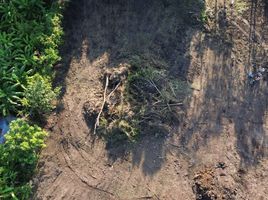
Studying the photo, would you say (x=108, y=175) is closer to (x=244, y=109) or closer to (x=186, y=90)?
(x=186, y=90)

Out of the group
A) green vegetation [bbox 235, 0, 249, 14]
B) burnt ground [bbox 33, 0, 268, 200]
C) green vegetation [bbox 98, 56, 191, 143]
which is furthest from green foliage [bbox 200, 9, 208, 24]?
green vegetation [bbox 98, 56, 191, 143]

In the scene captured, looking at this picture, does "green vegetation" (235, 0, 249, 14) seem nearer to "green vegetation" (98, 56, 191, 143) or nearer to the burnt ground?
the burnt ground

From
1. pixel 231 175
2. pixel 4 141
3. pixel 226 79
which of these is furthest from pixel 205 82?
pixel 4 141

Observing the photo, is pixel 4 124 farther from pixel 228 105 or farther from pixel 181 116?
pixel 228 105

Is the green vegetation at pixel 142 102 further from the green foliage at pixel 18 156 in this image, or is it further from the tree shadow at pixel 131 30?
the green foliage at pixel 18 156

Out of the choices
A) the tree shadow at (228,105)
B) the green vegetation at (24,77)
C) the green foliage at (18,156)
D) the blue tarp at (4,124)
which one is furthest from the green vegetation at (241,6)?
the blue tarp at (4,124)

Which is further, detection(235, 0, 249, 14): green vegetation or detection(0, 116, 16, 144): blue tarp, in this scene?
detection(235, 0, 249, 14): green vegetation
